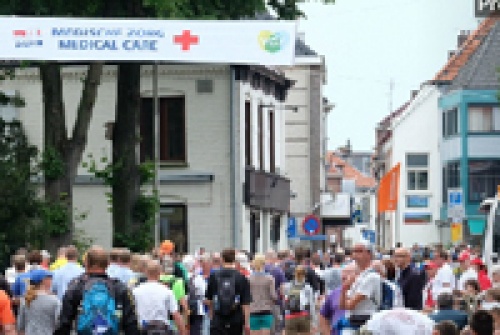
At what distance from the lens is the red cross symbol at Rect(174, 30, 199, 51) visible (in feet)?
90.1

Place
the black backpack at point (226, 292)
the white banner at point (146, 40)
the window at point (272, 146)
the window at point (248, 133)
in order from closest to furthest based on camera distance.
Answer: the black backpack at point (226, 292)
the white banner at point (146, 40)
the window at point (248, 133)
the window at point (272, 146)

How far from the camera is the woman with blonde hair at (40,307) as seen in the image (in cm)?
1686

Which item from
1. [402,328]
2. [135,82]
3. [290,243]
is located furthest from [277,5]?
[290,243]

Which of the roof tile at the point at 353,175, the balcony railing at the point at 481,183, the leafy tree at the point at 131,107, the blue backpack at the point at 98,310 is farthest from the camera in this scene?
the roof tile at the point at 353,175

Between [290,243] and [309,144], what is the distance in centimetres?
868

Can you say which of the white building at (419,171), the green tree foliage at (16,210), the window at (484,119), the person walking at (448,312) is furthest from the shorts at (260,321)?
the white building at (419,171)

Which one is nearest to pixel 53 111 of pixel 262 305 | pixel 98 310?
pixel 262 305

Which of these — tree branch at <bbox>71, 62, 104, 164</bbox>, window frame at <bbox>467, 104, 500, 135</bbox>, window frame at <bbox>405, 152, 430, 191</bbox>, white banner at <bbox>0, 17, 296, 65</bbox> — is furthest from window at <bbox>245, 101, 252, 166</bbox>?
window frame at <bbox>405, 152, 430, 191</bbox>

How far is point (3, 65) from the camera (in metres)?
38.0

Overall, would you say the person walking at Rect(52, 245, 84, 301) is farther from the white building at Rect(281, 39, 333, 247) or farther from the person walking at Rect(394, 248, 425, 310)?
the white building at Rect(281, 39, 333, 247)

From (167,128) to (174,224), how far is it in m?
2.84

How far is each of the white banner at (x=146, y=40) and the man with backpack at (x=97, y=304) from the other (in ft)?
44.7

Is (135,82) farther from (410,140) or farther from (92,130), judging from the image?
(410,140)

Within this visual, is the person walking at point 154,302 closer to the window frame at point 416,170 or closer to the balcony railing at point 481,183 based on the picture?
the balcony railing at point 481,183
